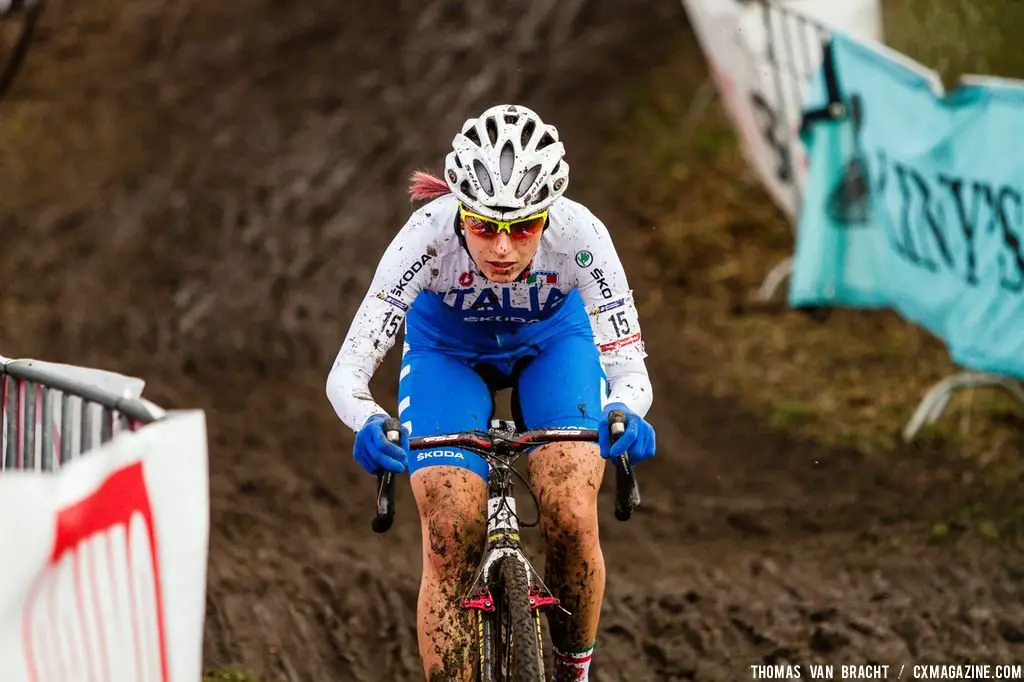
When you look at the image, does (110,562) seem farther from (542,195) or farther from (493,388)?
(493,388)

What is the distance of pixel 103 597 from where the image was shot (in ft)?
11.6

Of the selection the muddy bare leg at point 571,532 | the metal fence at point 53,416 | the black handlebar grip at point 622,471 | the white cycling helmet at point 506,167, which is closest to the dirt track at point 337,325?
the muddy bare leg at point 571,532

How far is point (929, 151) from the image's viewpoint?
9.57 m

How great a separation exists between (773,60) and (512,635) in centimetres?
772

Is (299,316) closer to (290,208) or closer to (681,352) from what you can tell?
(290,208)

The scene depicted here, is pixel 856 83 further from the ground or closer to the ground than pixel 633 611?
further from the ground

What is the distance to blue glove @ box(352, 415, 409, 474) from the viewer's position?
184 inches

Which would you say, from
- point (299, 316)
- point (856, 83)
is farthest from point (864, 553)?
point (299, 316)

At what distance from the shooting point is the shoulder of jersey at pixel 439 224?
5.36m

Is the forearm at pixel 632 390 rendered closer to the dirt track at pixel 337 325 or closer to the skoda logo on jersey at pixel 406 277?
the skoda logo on jersey at pixel 406 277

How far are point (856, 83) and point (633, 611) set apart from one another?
4879mm

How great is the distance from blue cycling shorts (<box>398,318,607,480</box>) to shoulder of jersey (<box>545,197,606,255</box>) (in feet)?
1.54

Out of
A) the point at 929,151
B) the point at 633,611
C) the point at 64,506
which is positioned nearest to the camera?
the point at 64,506

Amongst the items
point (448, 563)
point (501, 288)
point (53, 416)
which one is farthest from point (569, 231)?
point (53, 416)
